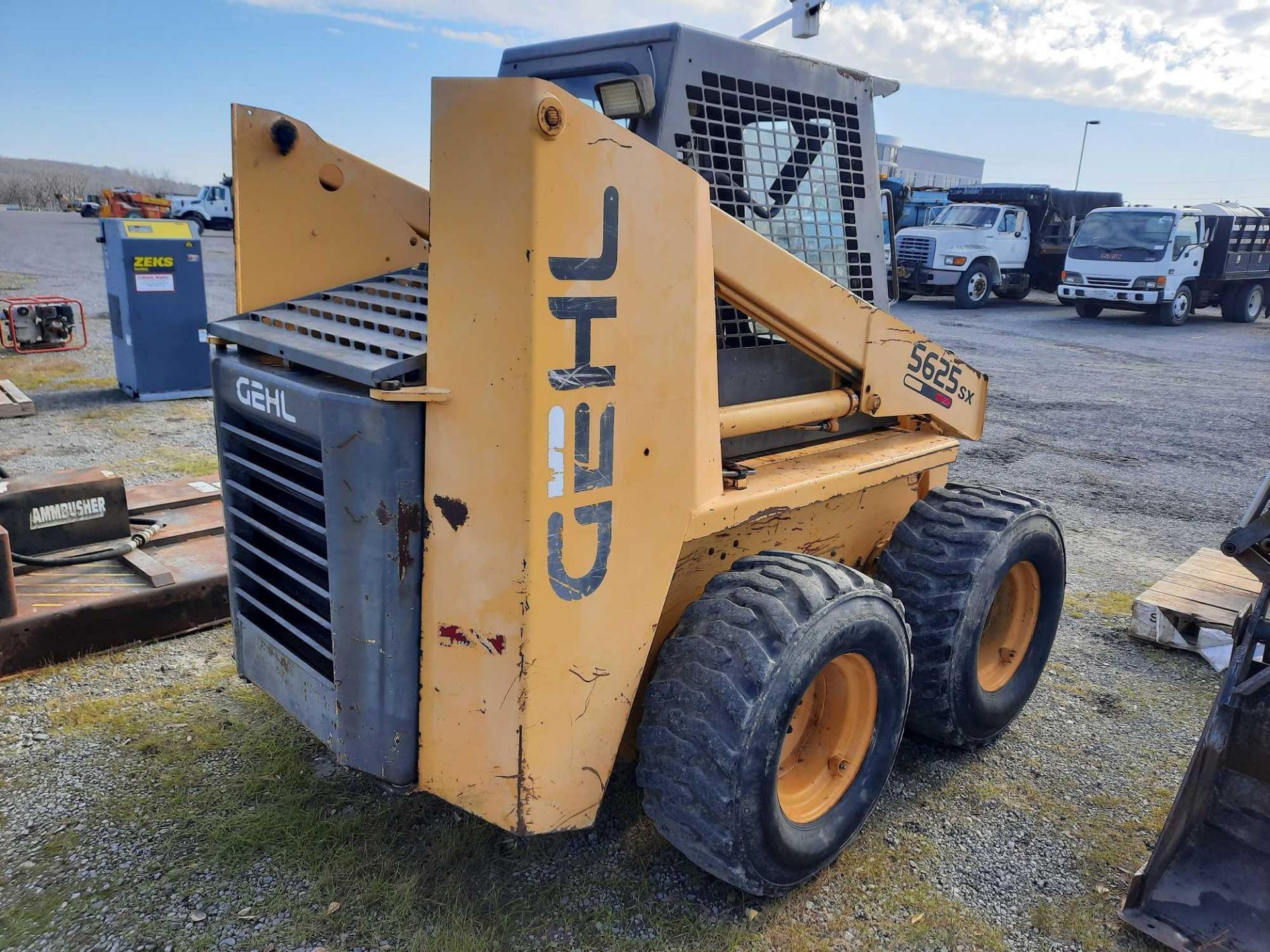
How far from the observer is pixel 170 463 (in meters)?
7.31

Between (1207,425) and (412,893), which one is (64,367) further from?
(1207,425)

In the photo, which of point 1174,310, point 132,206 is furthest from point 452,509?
Result: point 132,206

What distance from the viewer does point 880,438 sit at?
3.58 meters

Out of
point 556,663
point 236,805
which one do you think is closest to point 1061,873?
point 556,663

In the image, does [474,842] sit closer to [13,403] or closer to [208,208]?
[13,403]

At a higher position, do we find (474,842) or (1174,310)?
(1174,310)

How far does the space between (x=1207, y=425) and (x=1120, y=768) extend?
27.0ft

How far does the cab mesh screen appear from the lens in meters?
2.90

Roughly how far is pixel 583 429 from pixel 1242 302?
22818 mm

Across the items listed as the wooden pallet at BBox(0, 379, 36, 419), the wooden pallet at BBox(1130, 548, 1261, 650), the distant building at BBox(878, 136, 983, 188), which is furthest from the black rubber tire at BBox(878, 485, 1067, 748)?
the distant building at BBox(878, 136, 983, 188)

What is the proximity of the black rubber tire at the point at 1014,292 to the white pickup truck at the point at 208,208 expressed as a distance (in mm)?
30053

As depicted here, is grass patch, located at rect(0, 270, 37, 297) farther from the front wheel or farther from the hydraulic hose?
the front wheel

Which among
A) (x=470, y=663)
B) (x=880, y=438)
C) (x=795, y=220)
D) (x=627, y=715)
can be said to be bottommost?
(x=627, y=715)

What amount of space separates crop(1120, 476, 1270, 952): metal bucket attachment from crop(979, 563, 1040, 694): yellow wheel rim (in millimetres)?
1065
